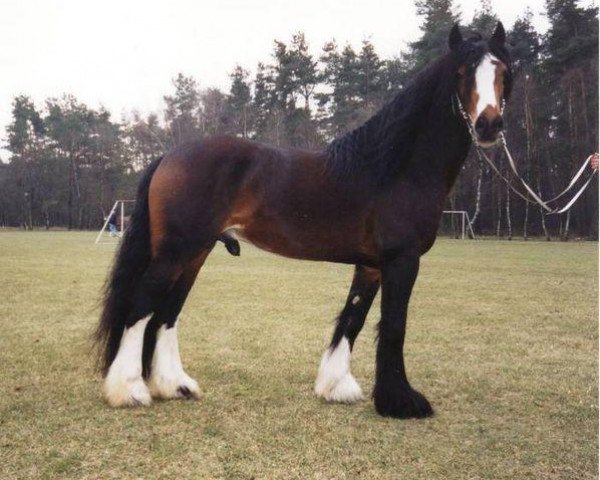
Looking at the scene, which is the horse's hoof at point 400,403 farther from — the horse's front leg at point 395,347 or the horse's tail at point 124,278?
the horse's tail at point 124,278

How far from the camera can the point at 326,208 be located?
376 cm

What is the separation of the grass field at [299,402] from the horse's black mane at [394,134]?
67.0 inches

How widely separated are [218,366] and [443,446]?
2473 millimetres

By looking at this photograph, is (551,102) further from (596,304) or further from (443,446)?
(443,446)

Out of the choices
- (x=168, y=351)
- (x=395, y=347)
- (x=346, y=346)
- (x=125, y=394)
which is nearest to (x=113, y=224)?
(x=168, y=351)

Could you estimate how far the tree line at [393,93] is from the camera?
2816cm

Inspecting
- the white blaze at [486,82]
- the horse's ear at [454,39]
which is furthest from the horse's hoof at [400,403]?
the horse's ear at [454,39]

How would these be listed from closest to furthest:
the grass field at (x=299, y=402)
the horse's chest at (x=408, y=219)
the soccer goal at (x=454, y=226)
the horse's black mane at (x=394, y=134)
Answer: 1. the grass field at (x=299, y=402)
2. the horse's chest at (x=408, y=219)
3. the horse's black mane at (x=394, y=134)
4. the soccer goal at (x=454, y=226)

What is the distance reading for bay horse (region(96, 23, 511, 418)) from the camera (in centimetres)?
367

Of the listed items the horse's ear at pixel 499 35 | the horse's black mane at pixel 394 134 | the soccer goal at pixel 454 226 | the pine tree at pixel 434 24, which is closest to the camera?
the horse's ear at pixel 499 35

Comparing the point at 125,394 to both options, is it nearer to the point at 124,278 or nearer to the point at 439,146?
the point at 124,278

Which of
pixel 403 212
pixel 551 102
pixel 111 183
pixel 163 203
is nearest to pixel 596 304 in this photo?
pixel 403 212

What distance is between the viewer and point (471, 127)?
11.3 ft

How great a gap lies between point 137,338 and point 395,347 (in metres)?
1.83
